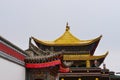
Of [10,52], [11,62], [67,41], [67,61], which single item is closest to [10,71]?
[11,62]

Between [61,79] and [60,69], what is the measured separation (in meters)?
12.2

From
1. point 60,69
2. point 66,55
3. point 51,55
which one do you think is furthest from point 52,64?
point 66,55

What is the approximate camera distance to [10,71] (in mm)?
11562

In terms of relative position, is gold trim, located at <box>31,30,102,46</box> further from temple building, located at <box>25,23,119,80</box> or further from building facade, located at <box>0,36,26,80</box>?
building facade, located at <box>0,36,26,80</box>

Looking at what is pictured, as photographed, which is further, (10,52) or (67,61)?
(67,61)

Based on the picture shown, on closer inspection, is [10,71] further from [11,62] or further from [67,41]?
[67,41]

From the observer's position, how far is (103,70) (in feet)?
90.5

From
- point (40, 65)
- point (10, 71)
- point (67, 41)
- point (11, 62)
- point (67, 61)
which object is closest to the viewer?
point (10, 71)

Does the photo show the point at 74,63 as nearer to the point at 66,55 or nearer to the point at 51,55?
the point at 66,55

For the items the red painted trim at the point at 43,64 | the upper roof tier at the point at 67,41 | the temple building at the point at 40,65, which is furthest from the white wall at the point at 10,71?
the upper roof tier at the point at 67,41

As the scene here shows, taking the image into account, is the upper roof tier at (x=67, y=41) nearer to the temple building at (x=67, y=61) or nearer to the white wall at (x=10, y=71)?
the temple building at (x=67, y=61)

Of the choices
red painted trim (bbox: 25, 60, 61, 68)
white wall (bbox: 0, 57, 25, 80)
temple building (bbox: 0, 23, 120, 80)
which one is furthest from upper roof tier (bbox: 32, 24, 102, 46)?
white wall (bbox: 0, 57, 25, 80)

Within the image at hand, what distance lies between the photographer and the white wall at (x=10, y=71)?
10.7 m

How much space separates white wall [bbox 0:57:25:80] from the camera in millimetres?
10664
